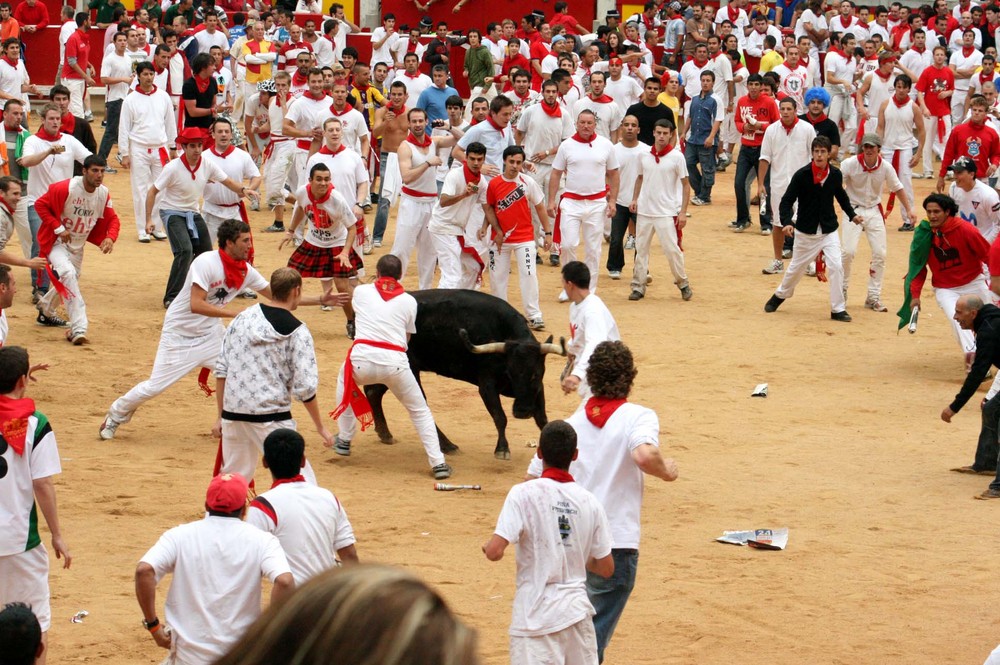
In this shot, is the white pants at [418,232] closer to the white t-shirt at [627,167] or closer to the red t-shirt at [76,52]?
the white t-shirt at [627,167]

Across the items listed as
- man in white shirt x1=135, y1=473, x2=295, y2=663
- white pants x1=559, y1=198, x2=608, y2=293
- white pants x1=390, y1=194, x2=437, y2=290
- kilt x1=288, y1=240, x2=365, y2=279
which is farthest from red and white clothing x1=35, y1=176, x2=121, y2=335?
man in white shirt x1=135, y1=473, x2=295, y2=663

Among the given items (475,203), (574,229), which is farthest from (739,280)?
(475,203)

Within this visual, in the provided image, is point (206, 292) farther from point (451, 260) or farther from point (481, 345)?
point (451, 260)

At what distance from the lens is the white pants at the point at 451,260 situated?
15.3 m

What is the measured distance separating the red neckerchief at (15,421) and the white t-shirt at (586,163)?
1047cm

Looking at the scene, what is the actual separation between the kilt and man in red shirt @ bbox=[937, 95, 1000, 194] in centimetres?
849

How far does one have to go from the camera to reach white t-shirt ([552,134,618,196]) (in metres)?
16.5

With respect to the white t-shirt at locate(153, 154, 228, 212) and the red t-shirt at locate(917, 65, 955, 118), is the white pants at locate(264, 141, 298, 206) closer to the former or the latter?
the white t-shirt at locate(153, 154, 228, 212)

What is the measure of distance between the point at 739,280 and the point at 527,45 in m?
10.5

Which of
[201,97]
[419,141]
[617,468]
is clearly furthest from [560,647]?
[201,97]

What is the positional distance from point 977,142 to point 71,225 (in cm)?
1159

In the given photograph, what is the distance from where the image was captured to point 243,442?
29.8 ft

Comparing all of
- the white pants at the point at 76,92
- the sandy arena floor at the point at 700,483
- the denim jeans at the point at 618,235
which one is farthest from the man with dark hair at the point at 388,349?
the white pants at the point at 76,92

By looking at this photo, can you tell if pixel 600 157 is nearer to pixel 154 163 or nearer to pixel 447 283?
pixel 447 283
